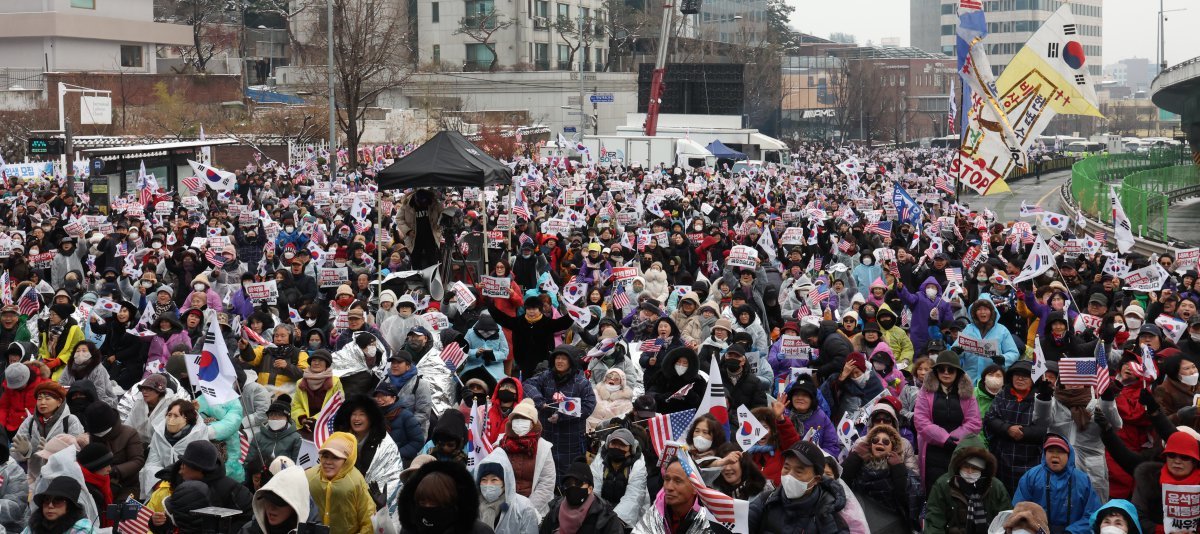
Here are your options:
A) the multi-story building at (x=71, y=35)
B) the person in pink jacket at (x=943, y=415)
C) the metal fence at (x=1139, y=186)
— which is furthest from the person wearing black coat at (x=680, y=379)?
the multi-story building at (x=71, y=35)

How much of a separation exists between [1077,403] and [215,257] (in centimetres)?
1062

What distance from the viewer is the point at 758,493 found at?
25.1 feet

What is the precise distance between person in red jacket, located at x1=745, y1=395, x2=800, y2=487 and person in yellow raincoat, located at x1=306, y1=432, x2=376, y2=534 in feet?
7.58

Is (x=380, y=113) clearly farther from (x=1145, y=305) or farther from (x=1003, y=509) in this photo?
(x=1003, y=509)

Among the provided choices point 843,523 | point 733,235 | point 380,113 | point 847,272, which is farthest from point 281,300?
point 380,113

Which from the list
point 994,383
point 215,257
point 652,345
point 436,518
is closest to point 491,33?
point 215,257

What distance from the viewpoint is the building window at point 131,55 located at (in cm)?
6109

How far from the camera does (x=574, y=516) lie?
703cm

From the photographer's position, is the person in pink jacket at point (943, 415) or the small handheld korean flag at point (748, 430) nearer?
the small handheld korean flag at point (748, 430)

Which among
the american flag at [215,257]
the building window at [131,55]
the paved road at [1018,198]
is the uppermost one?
the building window at [131,55]

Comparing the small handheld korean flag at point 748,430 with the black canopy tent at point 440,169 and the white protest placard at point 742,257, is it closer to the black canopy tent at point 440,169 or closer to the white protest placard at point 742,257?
the white protest placard at point 742,257

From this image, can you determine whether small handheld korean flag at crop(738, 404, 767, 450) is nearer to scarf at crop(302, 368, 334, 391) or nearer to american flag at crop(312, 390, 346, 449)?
american flag at crop(312, 390, 346, 449)

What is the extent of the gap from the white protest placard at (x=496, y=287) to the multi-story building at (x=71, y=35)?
160 feet

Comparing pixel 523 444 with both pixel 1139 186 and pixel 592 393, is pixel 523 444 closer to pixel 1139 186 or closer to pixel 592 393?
pixel 592 393
